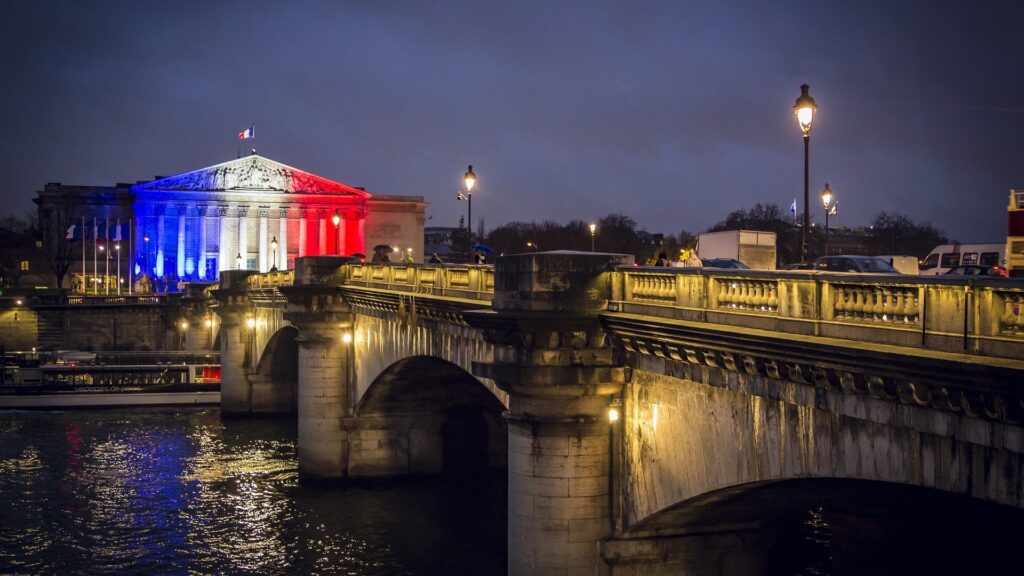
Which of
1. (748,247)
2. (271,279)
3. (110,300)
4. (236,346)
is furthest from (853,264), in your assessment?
(110,300)

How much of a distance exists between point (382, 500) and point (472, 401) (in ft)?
14.7

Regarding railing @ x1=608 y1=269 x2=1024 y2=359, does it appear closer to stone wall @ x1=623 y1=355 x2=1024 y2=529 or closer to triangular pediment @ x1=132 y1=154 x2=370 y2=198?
stone wall @ x1=623 y1=355 x2=1024 y2=529

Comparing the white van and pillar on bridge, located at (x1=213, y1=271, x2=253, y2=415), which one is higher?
the white van

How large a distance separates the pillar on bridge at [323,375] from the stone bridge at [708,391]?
14.4 ft

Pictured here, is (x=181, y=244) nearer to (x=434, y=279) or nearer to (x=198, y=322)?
(x=198, y=322)

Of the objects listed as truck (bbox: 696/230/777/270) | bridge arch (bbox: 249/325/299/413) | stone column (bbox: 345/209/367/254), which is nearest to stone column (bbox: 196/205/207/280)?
stone column (bbox: 345/209/367/254)

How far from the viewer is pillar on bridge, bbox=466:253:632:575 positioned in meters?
17.0

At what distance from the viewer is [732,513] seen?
16.8 meters

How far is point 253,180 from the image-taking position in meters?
136

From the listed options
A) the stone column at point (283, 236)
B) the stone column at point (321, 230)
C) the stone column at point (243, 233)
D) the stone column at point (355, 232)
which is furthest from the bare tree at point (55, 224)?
the stone column at point (355, 232)

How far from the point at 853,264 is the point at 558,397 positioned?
14.6 m

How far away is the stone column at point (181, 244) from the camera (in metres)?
133

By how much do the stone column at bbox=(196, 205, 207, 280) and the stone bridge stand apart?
108m

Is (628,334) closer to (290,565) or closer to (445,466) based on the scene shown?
(290,565)
